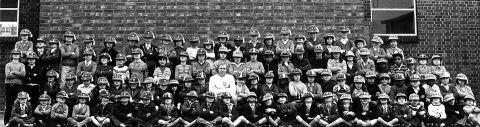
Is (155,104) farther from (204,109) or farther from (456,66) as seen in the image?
(456,66)

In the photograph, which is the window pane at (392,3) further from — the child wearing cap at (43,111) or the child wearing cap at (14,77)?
the child wearing cap at (14,77)

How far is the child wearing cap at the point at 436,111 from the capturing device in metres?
15.1

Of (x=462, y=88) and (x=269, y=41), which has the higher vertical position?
(x=269, y=41)

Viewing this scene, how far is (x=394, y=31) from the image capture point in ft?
62.4

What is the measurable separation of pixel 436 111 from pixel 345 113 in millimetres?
1936

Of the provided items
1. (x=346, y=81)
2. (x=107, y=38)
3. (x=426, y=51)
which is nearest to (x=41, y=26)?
(x=107, y=38)

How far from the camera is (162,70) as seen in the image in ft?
51.5

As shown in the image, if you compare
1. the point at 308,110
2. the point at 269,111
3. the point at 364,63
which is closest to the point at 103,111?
the point at 269,111

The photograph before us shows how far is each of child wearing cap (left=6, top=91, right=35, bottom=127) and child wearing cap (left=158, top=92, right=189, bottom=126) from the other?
2550 mm

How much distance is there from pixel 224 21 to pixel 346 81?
325cm

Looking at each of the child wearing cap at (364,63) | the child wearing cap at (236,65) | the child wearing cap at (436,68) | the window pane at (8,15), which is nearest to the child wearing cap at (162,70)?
the child wearing cap at (236,65)

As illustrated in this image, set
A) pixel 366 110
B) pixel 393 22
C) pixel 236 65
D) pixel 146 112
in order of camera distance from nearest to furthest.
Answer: pixel 146 112 → pixel 366 110 → pixel 236 65 → pixel 393 22

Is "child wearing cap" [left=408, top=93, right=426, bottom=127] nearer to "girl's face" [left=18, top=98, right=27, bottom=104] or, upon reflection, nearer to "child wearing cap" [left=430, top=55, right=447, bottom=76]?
"child wearing cap" [left=430, top=55, right=447, bottom=76]

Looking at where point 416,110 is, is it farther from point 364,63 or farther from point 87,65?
point 87,65
